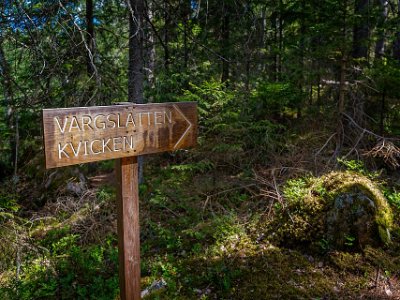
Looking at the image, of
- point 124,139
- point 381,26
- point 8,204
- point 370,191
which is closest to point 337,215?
point 370,191

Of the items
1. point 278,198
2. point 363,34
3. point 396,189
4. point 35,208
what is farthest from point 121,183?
point 363,34

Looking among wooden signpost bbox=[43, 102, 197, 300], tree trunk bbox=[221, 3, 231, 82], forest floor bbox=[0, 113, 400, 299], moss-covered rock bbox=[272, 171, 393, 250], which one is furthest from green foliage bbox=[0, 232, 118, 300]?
tree trunk bbox=[221, 3, 231, 82]

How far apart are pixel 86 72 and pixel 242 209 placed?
4003mm

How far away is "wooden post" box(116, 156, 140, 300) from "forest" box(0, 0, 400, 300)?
0.82 metres

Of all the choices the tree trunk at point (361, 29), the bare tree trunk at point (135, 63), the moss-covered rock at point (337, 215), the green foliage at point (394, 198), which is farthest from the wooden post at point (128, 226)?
the tree trunk at point (361, 29)

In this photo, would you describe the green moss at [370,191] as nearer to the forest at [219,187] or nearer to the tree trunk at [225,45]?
the forest at [219,187]

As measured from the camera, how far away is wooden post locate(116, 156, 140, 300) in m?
2.75

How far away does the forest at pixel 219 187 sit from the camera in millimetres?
4035

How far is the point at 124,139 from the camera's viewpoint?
2.62 m

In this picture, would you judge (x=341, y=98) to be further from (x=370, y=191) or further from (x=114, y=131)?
(x=114, y=131)

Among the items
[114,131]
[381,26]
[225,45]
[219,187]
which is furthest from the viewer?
[225,45]

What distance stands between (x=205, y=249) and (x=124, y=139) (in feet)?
9.04

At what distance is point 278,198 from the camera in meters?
5.14

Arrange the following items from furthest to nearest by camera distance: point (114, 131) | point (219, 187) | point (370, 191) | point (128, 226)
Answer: point (219, 187)
point (370, 191)
point (128, 226)
point (114, 131)
